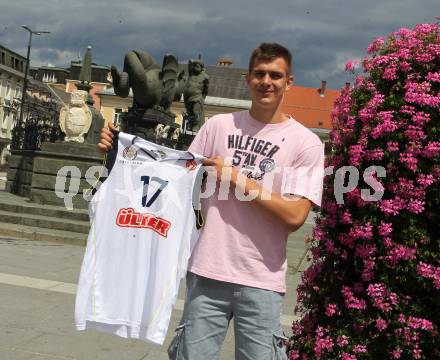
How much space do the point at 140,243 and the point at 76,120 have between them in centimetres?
1184

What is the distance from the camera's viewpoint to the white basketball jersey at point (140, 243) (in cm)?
277

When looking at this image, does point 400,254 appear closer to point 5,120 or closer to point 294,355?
point 294,355

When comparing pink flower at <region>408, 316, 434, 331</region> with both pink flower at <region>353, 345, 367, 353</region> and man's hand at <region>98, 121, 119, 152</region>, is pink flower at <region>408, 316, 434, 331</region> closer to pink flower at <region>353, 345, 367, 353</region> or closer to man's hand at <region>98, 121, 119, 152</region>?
pink flower at <region>353, 345, 367, 353</region>

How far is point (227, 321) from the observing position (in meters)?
2.60

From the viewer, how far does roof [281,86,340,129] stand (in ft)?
214

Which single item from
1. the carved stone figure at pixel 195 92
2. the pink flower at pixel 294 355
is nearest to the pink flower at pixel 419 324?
the pink flower at pixel 294 355

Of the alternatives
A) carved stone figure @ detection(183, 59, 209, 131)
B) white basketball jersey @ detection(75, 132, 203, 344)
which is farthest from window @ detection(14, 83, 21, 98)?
white basketball jersey @ detection(75, 132, 203, 344)

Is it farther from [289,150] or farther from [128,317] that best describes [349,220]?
[128,317]

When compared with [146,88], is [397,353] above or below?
below

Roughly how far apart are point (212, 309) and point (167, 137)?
13.0 meters

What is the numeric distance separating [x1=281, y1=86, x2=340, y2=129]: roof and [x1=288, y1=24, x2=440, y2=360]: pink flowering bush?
61240 mm

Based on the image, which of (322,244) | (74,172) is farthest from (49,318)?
(74,172)

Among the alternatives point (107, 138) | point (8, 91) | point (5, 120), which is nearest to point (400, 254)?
point (107, 138)

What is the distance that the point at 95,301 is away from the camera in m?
2.87
